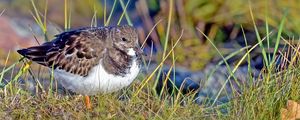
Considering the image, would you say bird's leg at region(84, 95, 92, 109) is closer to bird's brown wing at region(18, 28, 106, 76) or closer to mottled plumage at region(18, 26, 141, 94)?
mottled plumage at region(18, 26, 141, 94)

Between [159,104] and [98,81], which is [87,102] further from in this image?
[159,104]

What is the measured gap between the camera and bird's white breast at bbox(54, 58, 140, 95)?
6.67 m

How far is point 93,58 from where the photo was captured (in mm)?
6875

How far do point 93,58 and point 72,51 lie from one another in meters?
0.23

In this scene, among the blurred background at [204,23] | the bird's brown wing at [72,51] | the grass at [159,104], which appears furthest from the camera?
the blurred background at [204,23]

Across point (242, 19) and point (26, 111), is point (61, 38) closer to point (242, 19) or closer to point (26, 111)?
point (26, 111)

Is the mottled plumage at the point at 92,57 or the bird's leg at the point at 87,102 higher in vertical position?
the mottled plumage at the point at 92,57

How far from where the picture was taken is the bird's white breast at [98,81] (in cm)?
667

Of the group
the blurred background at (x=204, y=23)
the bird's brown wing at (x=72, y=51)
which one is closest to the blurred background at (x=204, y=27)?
the blurred background at (x=204, y=23)

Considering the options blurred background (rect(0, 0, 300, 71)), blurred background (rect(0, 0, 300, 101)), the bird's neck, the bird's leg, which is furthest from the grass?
blurred background (rect(0, 0, 300, 71))

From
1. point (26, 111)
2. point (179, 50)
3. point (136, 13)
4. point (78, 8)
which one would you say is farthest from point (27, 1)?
point (26, 111)

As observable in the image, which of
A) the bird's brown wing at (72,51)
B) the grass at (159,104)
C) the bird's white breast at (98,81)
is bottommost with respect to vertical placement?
the grass at (159,104)

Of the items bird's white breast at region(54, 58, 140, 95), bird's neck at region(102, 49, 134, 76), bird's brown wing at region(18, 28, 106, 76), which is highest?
bird's brown wing at region(18, 28, 106, 76)

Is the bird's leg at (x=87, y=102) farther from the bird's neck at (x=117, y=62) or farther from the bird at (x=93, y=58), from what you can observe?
the bird's neck at (x=117, y=62)
